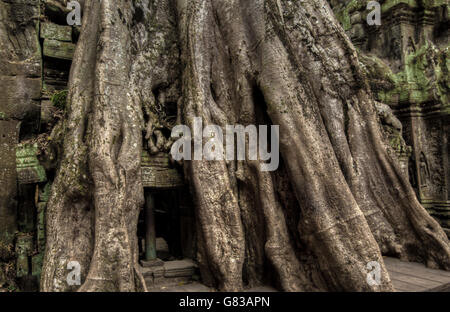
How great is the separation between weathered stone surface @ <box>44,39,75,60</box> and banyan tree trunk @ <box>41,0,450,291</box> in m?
0.58

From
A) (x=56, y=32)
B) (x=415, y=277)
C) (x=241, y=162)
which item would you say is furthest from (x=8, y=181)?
(x=415, y=277)

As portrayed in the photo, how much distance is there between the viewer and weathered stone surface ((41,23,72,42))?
4277 millimetres

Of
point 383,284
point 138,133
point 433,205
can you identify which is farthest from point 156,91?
point 433,205

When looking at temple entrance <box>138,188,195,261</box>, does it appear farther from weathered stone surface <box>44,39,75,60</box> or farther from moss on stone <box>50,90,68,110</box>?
weathered stone surface <box>44,39,75,60</box>

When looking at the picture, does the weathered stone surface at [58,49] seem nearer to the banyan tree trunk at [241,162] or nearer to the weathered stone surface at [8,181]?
the banyan tree trunk at [241,162]

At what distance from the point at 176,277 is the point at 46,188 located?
1.60 meters

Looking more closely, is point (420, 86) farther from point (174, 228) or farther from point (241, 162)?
point (174, 228)

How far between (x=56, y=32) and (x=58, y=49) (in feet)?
0.75

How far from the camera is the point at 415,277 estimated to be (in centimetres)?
351

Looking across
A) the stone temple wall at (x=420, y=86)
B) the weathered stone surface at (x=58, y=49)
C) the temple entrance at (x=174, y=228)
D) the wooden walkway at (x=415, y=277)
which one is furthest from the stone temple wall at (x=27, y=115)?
the stone temple wall at (x=420, y=86)

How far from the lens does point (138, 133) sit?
351cm

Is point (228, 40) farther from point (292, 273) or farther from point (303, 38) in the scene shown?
point (292, 273)

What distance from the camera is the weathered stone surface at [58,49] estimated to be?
4.24 meters

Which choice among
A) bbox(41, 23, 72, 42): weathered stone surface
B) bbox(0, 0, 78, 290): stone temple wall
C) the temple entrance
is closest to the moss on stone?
bbox(0, 0, 78, 290): stone temple wall
